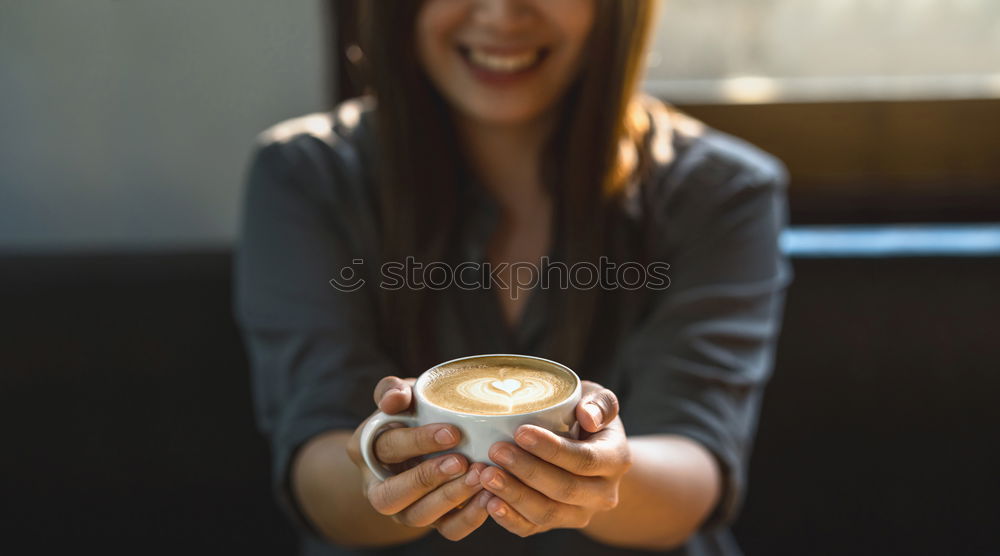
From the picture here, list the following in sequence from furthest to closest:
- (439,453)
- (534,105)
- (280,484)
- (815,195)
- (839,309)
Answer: (815,195)
(839,309)
(534,105)
(280,484)
(439,453)

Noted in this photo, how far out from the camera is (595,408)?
0.47m

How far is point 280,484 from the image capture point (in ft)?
2.54

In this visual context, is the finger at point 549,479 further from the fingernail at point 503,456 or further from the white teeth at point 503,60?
the white teeth at point 503,60

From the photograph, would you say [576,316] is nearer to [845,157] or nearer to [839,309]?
[839,309]

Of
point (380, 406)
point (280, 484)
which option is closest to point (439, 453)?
point (380, 406)

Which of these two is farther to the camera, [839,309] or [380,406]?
[839,309]

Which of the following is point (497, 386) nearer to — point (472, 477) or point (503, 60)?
point (472, 477)

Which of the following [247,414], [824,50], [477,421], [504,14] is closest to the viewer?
[477,421]

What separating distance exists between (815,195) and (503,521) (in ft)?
3.45

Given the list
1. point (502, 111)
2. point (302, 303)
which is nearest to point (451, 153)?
point (502, 111)

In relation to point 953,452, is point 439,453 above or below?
above

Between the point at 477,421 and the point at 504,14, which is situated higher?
the point at 504,14

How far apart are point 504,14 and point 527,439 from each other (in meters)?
0.51

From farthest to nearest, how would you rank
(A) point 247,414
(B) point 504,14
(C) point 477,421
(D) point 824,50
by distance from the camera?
(D) point 824,50 → (A) point 247,414 → (B) point 504,14 → (C) point 477,421
